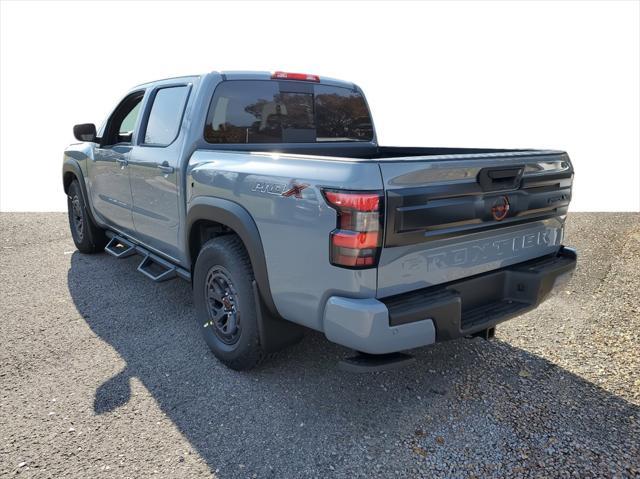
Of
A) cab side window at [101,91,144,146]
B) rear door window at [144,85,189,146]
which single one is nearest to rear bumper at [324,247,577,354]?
rear door window at [144,85,189,146]

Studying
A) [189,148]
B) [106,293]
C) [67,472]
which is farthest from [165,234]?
[67,472]

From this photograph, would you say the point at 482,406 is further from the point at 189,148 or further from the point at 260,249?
the point at 189,148

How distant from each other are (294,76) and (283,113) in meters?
0.35

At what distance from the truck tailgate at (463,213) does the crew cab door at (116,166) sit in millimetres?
3157

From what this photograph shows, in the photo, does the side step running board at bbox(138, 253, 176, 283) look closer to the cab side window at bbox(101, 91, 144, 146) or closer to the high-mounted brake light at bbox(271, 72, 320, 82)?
the cab side window at bbox(101, 91, 144, 146)

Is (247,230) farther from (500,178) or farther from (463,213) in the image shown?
(500,178)

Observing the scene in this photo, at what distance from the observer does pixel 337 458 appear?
8.20 ft

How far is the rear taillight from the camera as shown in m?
2.23

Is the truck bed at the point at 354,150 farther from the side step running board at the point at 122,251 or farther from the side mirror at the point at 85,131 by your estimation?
the side mirror at the point at 85,131

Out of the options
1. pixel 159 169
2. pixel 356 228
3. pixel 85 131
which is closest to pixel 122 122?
pixel 85 131

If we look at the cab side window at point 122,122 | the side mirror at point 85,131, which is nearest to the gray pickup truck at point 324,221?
the cab side window at point 122,122

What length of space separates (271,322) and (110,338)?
1797 mm

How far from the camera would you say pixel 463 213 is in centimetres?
253

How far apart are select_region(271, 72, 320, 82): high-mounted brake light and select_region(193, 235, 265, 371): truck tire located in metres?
1.54
